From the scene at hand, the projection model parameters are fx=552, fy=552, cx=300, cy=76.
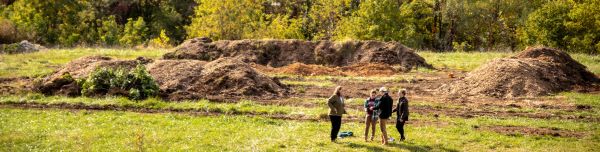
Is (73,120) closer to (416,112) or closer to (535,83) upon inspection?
(416,112)

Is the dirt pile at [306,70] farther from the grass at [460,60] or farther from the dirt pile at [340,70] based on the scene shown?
the grass at [460,60]

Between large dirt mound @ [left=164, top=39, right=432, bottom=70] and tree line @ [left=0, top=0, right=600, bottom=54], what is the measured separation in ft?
64.6

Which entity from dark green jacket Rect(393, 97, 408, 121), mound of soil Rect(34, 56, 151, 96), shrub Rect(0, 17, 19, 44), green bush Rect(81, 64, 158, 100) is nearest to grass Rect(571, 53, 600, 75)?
dark green jacket Rect(393, 97, 408, 121)

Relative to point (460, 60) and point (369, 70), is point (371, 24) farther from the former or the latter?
point (369, 70)

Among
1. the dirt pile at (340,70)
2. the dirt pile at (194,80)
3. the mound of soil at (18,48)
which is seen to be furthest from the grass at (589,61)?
the mound of soil at (18,48)

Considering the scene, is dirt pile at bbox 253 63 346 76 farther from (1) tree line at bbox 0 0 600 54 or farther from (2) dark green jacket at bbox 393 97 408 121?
(1) tree line at bbox 0 0 600 54

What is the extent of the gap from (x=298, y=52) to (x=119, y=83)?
22996mm

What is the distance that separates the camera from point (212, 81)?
32.4 m

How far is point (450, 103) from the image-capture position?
Answer: 2931 centimetres

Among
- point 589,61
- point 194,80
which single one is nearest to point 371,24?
point 589,61

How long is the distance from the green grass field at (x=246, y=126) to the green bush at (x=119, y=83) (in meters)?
1.10

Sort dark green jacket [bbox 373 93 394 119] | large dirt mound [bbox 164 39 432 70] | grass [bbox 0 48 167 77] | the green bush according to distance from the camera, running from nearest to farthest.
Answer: dark green jacket [bbox 373 93 394 119] < the green bush < grass [bbox 0 48 167 77] < large dirt mound [bbox 164 39 432 70]

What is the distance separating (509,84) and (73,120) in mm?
23372

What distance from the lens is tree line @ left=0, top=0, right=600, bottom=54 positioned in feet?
204
